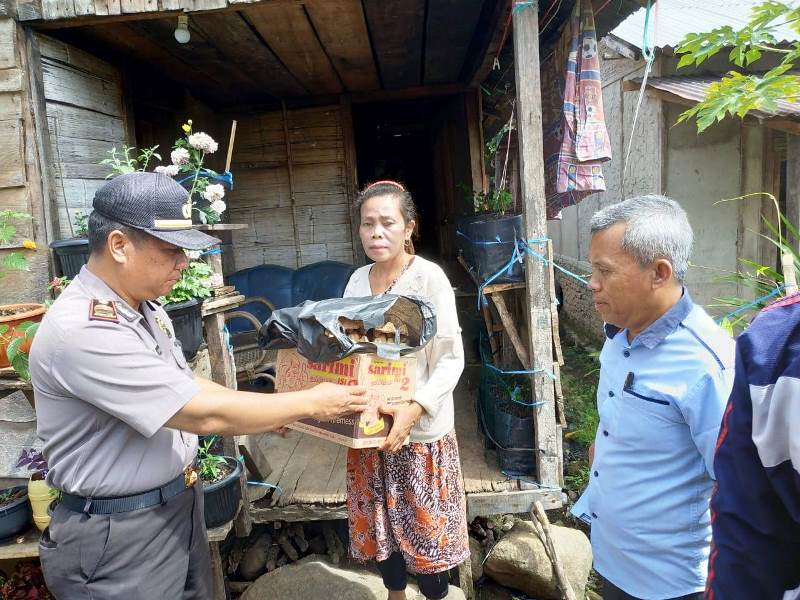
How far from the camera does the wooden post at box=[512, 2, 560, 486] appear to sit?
2.95 meters

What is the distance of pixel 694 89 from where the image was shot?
5.27 m

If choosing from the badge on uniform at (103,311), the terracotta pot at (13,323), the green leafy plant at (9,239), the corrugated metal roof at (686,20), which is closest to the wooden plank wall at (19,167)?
the green leafy plant at (9,239)

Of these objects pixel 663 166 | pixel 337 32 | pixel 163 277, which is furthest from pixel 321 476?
pixel 663 166

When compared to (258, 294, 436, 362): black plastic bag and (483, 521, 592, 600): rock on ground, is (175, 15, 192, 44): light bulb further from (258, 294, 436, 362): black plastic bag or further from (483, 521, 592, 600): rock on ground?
(483, 521, 592, 600): rock on ground

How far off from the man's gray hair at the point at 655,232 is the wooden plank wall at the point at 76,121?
3.37 metres

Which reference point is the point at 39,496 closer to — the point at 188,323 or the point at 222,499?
the point at 222,499

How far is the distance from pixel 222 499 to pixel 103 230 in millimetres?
1767

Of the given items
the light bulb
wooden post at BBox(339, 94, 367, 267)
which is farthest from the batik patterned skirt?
wooden post at BBox(339, 94, 367, 267)

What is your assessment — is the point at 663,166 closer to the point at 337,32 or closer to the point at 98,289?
the point at 337,32

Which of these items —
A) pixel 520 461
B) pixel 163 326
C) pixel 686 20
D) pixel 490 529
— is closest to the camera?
pixel 163 326

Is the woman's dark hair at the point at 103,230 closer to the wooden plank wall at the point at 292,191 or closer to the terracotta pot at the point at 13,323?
the terracotta pot at the point at 13,323

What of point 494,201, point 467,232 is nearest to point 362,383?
point 467,232

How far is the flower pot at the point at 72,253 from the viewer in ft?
9.38

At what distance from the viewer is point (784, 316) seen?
0.83m
